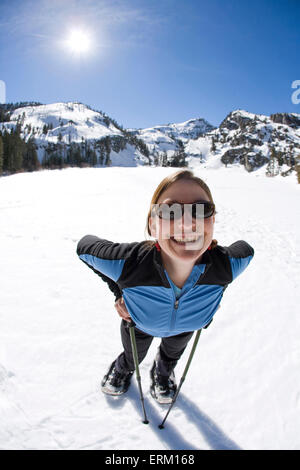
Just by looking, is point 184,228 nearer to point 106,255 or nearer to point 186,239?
point 186,239

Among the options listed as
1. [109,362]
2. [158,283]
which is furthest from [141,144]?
[158,283]

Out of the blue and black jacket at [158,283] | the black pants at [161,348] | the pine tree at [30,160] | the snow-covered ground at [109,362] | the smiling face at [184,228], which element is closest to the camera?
the smiling face at [184,228]

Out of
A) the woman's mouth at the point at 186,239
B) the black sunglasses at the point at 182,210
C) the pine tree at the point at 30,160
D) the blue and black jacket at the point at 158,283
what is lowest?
the blue and black jacket at the point at 158,283

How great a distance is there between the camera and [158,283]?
150cm

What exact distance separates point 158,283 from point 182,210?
22.2 inches

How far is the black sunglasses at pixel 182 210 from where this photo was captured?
4.37 ft

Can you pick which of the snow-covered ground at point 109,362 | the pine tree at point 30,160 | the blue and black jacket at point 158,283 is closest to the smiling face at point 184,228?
the blue and black jacket at point 158,283

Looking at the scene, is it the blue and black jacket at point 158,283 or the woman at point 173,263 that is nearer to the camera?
the woman at point 173,263

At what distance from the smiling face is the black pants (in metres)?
0.96

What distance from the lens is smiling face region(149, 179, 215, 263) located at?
1.31 m

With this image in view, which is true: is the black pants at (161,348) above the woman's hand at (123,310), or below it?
below

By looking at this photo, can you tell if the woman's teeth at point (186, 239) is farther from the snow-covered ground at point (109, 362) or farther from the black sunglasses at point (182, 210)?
the snow-covered ground at point (109, 362)

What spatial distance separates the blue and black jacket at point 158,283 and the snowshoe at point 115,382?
2.25ft

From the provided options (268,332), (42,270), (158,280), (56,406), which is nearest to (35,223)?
(42,270)
